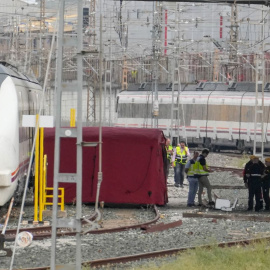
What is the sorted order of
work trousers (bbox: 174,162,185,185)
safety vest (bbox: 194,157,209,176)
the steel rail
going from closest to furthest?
1. the steel rail
2. safety vest (bbox: 194,157,209,176)
3. work trousers (bbox: 174,162,185,185)

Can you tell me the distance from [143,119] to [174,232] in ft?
115

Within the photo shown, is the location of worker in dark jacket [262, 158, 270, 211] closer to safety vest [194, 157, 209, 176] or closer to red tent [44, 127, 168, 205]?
safety vest [194, 157, 209, 176]

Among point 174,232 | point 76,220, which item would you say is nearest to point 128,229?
point 174,232

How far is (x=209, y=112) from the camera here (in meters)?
49.7

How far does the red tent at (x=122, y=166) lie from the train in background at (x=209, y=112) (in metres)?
23.9

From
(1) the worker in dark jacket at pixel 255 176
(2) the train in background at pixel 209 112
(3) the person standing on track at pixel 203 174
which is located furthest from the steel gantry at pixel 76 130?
(2) the train in background at pixel 209 112

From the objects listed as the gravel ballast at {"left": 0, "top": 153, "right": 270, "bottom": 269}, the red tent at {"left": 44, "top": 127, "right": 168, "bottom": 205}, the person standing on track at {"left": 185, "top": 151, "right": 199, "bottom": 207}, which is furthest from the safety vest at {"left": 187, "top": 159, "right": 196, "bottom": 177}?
the red tent at {"left": 44, "top": 127, "right": 168, "bottom": 205}

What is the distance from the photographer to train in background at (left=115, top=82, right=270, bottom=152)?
47.6 metres

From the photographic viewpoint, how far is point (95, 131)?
22.2 m

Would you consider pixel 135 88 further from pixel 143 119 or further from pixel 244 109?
pixel 244 109

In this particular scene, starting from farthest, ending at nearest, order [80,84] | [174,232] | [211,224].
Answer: [211,224]
[174,232]
[80,84]

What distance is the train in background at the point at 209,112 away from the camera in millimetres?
47594

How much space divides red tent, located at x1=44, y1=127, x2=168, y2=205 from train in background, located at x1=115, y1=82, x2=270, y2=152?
23921 millimetres

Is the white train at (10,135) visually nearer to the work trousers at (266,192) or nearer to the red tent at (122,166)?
the red tent at (122,166)
